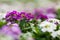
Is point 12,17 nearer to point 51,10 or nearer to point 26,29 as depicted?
point 26,29

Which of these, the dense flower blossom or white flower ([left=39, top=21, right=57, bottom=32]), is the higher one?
white flower ([left=39, top=21, right=57, bottom=32])

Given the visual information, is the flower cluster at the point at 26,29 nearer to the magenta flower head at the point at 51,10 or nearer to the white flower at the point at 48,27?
the white flower at the point at 48,27

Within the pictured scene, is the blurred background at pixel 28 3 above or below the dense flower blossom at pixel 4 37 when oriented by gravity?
above

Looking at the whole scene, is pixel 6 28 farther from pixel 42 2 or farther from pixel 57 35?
pixel 42 2

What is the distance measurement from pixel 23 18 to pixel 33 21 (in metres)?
0.07

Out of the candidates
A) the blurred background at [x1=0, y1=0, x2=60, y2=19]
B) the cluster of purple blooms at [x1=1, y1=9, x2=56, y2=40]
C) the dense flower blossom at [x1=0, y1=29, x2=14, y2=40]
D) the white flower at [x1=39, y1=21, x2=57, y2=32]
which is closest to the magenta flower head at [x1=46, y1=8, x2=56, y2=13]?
the blurred background at [x1=0, y1=0, x2=60, y2=19]

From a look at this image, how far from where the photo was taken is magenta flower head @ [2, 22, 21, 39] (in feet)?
2.48

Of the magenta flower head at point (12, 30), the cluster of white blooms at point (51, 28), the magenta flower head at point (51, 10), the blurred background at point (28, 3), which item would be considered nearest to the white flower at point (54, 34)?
the cluster of white blooms at point (51, 28)

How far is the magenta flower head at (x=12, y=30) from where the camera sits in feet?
2.48

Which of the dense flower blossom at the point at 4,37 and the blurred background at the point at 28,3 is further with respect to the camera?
the blurred background at the point at 28,3

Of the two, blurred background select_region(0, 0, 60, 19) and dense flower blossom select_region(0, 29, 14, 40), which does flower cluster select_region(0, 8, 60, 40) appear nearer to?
dense flower blossom select_region(0, 29, 14, 40)

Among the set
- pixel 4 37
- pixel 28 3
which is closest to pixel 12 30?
pixel 4 37

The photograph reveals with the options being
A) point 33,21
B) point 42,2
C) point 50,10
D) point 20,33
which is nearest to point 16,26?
point 20,33

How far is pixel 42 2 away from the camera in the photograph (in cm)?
185
